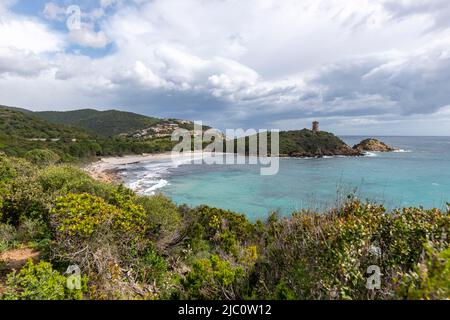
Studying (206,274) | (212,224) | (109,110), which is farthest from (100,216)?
(109,110)

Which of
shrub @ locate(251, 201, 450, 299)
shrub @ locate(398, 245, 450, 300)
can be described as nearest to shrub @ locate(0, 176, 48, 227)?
shrub @ locate(251, 201, 450, 299)

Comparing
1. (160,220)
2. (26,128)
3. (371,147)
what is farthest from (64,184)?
(371,147)

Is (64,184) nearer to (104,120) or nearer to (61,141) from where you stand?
(61,141)

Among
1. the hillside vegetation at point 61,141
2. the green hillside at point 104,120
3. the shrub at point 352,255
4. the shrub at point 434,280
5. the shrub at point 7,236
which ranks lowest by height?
the shrub at point 7,236

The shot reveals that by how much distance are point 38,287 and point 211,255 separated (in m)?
3.73

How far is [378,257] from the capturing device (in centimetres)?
470

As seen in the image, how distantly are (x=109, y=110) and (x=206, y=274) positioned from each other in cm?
20307

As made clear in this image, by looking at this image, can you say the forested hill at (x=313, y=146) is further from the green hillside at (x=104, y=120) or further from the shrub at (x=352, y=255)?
the green hillside at (x=104, y=120)

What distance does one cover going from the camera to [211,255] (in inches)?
269

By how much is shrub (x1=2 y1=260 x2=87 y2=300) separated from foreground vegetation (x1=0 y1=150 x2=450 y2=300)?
0.05ft

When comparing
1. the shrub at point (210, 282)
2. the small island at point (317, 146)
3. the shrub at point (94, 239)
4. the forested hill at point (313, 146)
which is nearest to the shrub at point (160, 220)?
the shrub at point (94, 239)

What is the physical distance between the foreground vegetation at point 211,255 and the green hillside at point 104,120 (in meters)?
147

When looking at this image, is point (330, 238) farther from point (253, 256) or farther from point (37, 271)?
point (37, 271)

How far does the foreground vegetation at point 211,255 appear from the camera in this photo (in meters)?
3.94
